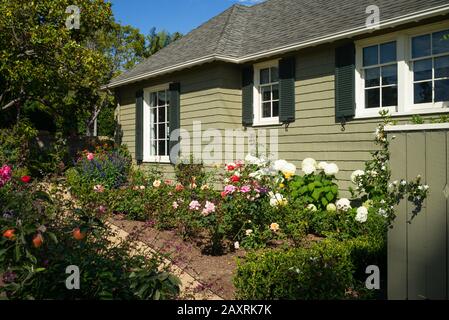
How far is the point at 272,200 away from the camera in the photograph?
6.44 meters

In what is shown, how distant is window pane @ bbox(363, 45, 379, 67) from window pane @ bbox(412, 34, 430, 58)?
0.68m

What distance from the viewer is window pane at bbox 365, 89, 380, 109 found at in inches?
307

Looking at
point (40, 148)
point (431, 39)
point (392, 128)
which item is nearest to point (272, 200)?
point (392, 128)

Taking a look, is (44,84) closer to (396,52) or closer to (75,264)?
(396,52)

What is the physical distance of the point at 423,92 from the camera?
7.17m

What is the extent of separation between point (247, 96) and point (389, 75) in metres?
3.34

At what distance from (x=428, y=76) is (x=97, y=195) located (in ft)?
19.9

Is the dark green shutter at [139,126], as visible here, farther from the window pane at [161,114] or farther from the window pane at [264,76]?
the window pane at [264,76]

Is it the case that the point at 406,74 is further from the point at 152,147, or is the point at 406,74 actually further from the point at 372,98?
the point at 152,147

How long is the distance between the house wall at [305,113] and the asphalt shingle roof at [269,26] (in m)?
0.42

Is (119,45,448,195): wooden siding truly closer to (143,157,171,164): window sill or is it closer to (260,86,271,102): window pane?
(260,86,271,102): window pane

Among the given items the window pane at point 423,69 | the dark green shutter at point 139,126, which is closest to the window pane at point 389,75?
the window pane at point 423,69

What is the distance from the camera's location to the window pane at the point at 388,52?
24.8ft

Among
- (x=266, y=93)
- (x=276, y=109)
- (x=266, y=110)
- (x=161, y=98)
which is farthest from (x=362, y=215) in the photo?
(x=161, y=98)
